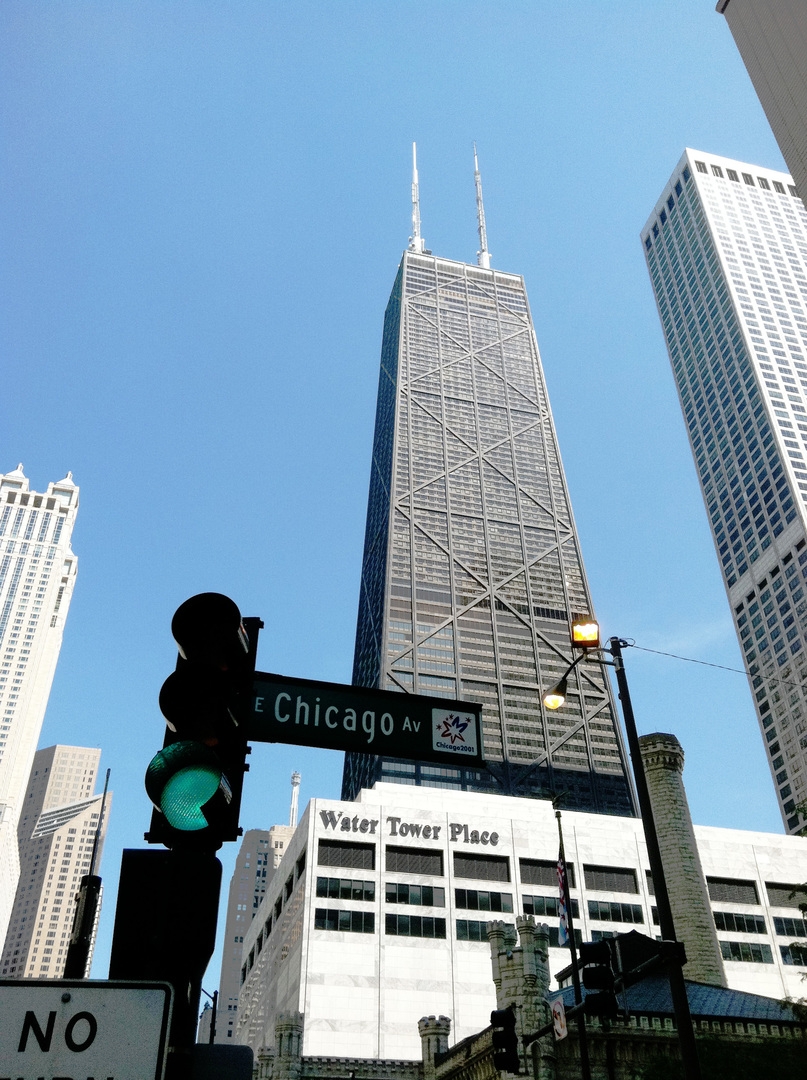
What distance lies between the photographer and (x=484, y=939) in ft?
286

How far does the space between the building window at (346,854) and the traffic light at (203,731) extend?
86989 millimetres

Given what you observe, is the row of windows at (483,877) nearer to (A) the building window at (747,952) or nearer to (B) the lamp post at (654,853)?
(A) the building window at (747,952)

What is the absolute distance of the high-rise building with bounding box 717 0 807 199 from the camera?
1604 inches

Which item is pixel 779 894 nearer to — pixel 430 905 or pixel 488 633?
pixel 430 905

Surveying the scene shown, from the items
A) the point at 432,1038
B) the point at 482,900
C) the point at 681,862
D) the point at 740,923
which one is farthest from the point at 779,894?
the point at 432,1038

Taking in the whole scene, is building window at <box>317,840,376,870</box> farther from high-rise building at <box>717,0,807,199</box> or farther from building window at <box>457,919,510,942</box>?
high-rise building at <box>717,0,807,199</box>

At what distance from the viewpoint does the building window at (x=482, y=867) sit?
92.1 meters

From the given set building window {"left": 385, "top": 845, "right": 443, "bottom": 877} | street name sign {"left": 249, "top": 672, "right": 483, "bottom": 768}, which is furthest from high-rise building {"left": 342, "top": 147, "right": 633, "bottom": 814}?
street name sign {"left": 249, "top": 672, "right": 483, "bottom": 768}

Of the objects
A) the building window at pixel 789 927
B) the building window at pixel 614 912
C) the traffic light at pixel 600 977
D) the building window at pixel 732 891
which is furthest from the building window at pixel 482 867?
the traffic light at pixel 600 977

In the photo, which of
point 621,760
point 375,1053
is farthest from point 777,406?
point 375,1053

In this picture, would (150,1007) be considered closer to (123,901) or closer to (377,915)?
(123,901)

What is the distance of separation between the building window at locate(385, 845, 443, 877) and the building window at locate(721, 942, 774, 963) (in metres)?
28.7

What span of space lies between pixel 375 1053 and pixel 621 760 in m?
99.5

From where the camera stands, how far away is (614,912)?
308 ft
